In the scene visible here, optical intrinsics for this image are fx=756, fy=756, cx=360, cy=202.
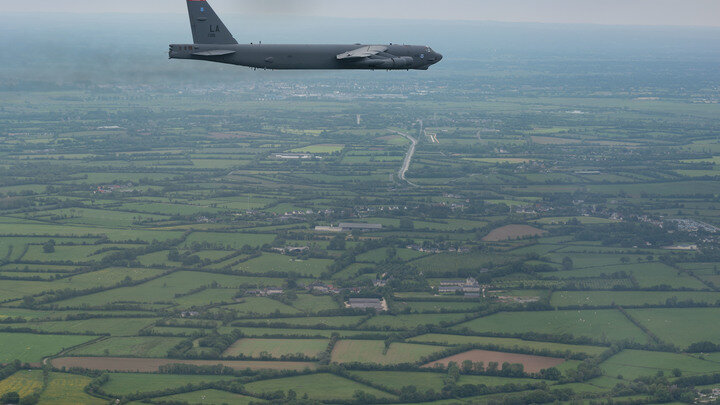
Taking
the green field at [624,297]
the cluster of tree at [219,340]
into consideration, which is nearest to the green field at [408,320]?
the green field at [624,297]

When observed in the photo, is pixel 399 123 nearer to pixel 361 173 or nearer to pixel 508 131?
pixel 508 131

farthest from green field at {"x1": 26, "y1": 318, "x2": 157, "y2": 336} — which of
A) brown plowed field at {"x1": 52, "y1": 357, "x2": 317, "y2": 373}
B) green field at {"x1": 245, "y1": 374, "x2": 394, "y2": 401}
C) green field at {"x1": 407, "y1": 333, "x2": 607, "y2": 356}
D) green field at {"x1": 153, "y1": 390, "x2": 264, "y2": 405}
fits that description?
green field at {"x1": 407, "y1": 333, "x2": 607, "y2": 356}

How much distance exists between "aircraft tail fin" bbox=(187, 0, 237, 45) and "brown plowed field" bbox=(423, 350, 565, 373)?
28.1 meters

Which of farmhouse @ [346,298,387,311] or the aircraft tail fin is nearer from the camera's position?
the aircraft tail fin

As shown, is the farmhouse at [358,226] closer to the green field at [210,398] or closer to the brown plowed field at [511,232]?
the brown plowed field at [511,232]

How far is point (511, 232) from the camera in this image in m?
78.5

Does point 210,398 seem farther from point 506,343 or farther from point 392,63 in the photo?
point 392,63

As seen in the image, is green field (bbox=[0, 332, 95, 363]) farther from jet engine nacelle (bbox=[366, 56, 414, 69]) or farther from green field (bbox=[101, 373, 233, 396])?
jet engine nacelle (bbox=[366, 56, 414, 69])

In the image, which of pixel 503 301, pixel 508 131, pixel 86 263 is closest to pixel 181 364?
pixel 86 263

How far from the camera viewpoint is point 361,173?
104688 millimetres

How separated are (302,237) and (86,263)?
67.2 feet

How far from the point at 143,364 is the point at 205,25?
27069 mm

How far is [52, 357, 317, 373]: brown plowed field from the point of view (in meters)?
50.9

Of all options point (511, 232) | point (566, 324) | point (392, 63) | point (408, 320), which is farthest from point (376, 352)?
point (511, 232)
